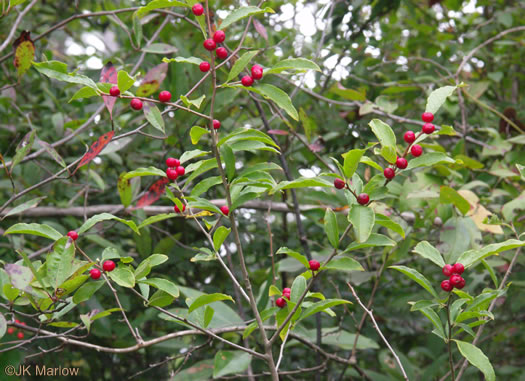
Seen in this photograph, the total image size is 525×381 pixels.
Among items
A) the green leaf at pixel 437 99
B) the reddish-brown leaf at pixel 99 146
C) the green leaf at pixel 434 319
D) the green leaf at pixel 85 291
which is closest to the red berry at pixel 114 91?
the reddish-brown leaf at pixel 99 146

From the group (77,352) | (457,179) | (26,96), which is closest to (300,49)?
(457,179)

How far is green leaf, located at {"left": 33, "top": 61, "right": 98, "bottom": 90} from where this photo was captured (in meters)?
0.98

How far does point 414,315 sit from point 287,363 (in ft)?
2.03

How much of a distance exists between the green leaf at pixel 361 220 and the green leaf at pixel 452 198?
63cm

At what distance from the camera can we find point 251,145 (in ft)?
3.29

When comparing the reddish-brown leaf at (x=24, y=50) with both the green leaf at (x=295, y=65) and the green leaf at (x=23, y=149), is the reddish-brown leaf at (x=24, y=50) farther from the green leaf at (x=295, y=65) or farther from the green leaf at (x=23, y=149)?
the green leaf at (x=295, y=65)

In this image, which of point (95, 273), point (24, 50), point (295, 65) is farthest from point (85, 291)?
point (24, 50)

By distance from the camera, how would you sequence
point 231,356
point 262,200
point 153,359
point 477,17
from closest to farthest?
point 231,356 → point 262,200 → point 153,359 → point 477,17

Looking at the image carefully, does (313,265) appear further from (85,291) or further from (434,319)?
(85,291)

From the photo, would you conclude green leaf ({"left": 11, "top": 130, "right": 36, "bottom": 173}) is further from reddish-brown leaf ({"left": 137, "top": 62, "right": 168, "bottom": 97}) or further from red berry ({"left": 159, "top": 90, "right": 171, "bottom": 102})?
red berry ({"left": 159, "top": 90, "right": 171, "bottom": 102})

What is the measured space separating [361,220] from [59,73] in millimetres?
606

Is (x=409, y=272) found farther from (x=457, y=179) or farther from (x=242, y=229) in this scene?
(x=242, y=229)

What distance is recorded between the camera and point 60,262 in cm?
103

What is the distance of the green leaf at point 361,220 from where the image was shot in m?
0.88
